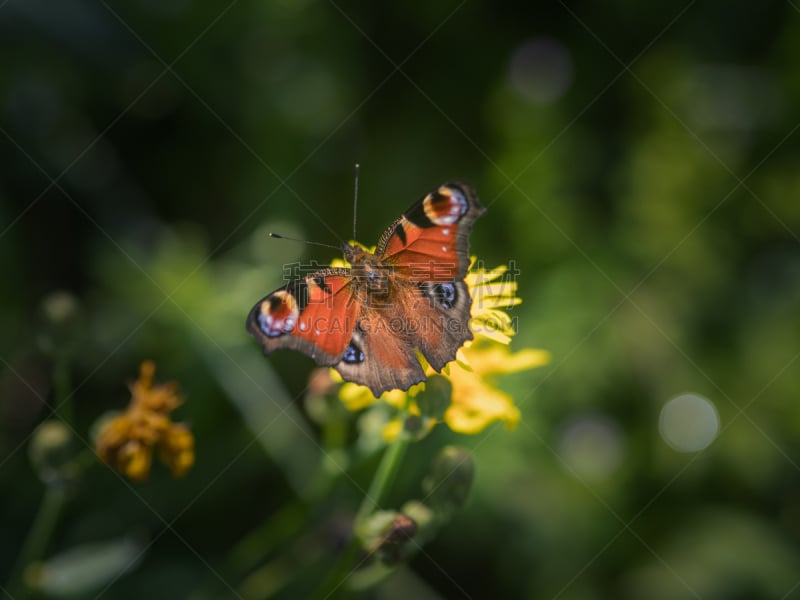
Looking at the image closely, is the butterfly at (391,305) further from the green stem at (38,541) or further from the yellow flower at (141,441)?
the green stem at (38,541)

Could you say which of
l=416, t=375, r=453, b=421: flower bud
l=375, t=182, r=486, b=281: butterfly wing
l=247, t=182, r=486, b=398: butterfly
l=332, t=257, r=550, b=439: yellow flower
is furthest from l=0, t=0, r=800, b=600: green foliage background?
l=375, t=182, r=486, b=281: butterfly wing

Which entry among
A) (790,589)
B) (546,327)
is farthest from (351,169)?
(790,589)

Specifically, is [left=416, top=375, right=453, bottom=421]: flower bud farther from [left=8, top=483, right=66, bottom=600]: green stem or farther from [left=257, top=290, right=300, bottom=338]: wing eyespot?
[left=8, top=483, right=66, bottom=600]: green stem

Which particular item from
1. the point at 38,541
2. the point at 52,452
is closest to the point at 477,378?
the point at 52,452

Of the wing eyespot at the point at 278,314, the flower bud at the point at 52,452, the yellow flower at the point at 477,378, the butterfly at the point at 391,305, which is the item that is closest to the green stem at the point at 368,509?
the yellow flower at the point at 477,378

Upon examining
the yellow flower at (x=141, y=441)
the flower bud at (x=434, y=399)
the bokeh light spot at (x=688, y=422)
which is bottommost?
the yellow flower at (x=141, y=441)
